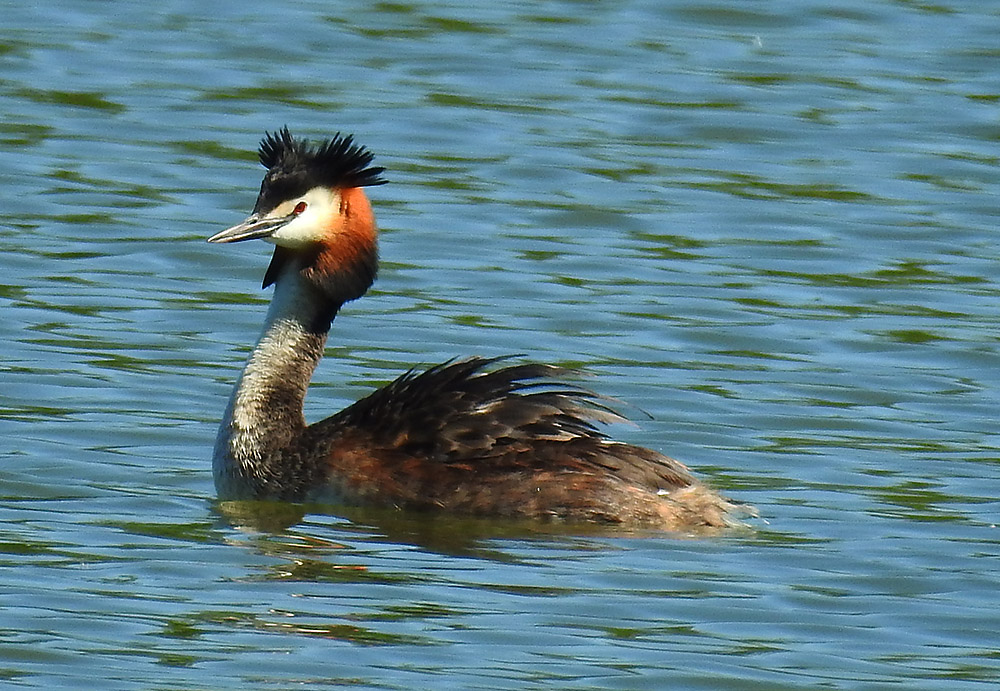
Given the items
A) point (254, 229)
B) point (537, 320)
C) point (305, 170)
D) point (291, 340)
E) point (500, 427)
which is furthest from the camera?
point (537, 320)

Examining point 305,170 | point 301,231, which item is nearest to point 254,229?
point 301,231

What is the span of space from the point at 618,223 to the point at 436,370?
4729 millimetres

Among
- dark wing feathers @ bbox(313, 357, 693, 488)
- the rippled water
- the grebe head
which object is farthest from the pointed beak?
the rippled water

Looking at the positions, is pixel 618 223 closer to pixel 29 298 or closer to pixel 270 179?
pixel 29 298

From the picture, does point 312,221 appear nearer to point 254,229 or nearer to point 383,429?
point 254,229

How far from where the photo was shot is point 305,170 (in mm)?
10336

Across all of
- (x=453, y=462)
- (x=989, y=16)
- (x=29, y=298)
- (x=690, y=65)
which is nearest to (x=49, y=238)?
(x=29, y=298)

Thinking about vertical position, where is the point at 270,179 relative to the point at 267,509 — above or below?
above

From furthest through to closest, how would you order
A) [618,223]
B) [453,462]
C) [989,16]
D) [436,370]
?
1. [989,16]
2. [618,223]
3. [436,370]
4. [453,462]

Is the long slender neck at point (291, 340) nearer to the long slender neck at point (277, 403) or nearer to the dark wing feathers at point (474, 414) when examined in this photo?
the long slender neck at point (277, 403)

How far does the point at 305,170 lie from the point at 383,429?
1175 millimetres

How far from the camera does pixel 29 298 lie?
12.9 metres

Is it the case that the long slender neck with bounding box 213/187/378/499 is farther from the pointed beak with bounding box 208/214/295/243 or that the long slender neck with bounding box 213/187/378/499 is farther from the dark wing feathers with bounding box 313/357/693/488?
the dark wing feathers with bounding box 313/357/693/488

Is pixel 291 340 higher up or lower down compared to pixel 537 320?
higher up
